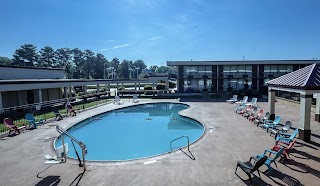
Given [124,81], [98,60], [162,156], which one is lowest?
[162,156]

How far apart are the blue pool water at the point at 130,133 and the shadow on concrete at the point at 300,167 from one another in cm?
509

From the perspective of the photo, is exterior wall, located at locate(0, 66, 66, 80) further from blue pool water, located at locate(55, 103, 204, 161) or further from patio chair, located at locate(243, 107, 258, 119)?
patio chair, located at locate(243, 107, 258, 119)

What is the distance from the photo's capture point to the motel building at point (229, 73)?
3141cm

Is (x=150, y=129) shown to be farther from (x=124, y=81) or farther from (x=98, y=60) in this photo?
(x=98, y=60)

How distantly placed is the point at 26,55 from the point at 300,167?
83825mm

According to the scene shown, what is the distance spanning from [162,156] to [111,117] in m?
11.8

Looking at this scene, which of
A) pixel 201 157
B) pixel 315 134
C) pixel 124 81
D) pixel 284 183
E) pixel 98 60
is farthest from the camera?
pixel 98 60

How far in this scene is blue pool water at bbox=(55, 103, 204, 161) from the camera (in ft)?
35.6

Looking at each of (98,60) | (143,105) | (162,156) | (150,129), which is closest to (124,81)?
(143,105)

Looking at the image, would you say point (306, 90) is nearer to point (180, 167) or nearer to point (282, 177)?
point (282, 177)

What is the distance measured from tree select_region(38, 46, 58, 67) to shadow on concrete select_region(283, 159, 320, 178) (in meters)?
84.4

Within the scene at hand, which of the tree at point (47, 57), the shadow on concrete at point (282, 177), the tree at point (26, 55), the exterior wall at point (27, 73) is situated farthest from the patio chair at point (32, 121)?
the tree at point (47, 57)

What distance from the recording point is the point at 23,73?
24688 mm

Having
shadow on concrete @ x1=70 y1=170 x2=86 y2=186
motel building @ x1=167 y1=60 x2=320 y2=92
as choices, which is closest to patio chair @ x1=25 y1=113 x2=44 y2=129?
shadow on concrete @ x1=70 y1=170 x2=86 y2=186
